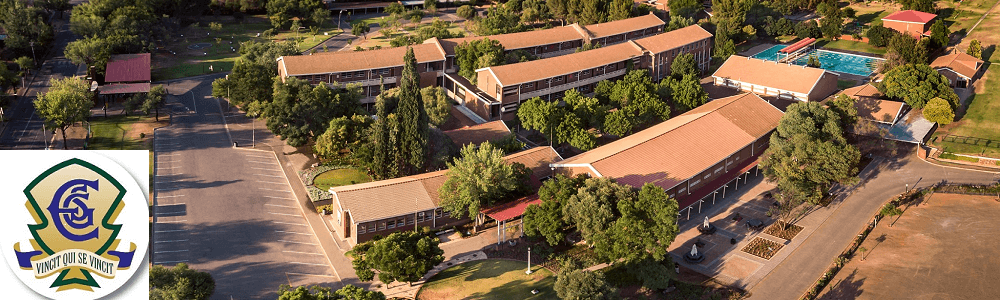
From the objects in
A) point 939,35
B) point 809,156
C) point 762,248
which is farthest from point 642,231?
point 939,35

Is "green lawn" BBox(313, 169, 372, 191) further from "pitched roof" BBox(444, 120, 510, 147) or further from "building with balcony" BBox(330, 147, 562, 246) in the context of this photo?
"pitched roof" BBox(444, 120, 510, 147)

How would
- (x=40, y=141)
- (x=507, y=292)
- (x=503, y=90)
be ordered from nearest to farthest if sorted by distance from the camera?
(x=507, y=292) < (x=40, y=141) < (x=503, y=90)

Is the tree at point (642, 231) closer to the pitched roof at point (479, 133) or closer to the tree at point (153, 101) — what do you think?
the pitched roof at point (479, 133)

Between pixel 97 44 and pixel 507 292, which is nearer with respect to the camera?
pixel 507 292

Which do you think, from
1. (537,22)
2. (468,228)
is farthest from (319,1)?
(468,228)

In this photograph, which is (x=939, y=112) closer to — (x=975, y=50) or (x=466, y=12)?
(x=975, y=50)

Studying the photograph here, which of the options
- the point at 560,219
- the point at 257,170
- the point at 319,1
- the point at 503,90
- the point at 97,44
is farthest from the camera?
the point at 319,1

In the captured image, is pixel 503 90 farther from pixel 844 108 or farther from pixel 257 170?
pixel 844 108
